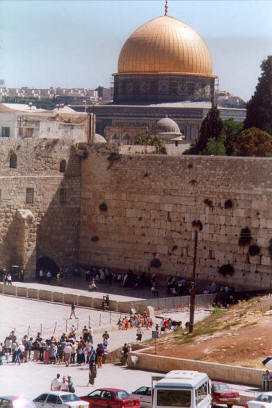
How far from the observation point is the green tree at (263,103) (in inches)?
1789

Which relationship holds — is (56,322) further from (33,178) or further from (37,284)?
(33,178)

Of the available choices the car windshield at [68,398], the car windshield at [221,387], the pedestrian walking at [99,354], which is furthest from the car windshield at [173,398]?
the pedestrian walking at [99,354]

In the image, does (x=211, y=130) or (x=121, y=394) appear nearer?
(x=121, y=394)

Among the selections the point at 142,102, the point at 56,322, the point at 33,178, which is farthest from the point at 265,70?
the point at 142,102

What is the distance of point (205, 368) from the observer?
23531mm

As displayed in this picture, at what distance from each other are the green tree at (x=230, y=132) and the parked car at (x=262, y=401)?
24.6m

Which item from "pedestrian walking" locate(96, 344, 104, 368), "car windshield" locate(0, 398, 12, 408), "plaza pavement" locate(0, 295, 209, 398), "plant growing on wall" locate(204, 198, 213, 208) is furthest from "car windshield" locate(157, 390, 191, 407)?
"plant growing on wall" locate(204, 198, 213, 208)

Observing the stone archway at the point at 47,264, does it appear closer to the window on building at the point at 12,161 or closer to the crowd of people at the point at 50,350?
the window on building at the point at 12,161

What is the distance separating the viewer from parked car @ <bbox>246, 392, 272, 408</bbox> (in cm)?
1905

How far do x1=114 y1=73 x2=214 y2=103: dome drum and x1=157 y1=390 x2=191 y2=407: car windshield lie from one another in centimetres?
4991

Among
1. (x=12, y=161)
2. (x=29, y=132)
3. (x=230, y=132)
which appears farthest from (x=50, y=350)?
(x=230, y=132)

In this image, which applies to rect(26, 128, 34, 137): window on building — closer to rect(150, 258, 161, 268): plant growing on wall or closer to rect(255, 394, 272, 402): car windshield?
rect(150, 258, 161, 268): plant growing on wall

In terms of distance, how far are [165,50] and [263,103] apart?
2169cm

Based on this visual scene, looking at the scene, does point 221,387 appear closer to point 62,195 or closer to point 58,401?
point 58,401
